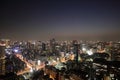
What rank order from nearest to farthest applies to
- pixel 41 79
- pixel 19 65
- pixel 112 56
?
pixel 41 79
pixel 19 65
pixel 112 56

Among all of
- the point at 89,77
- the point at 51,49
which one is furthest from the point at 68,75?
the point at 51,49

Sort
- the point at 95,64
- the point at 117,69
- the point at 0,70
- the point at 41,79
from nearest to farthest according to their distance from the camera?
the point at 41,79 < the point at 0,70 < the point at 117,69 < the point at 95,64

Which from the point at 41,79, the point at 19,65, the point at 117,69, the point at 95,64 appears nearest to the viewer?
the point at 41,79

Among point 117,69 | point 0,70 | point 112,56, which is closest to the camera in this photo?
point 0,70

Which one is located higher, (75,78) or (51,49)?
(51,49)

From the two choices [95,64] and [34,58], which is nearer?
[95,64]

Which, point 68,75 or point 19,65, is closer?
point 68,75

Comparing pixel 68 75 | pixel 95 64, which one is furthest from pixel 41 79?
pixel 95 64

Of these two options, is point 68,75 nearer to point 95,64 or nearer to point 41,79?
point 41,79

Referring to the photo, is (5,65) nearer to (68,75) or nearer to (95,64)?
(68,75)
